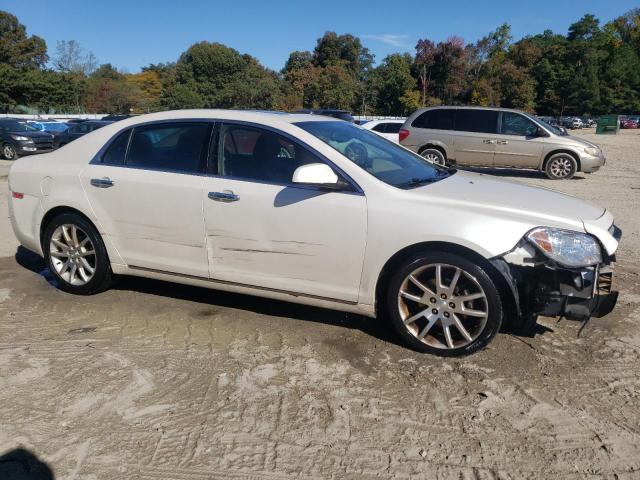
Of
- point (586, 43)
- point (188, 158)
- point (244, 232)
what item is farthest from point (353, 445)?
point (586, 43)

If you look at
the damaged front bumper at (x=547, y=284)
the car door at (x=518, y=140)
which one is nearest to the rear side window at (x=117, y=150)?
the damaged front bumper at (x=547, y=284)

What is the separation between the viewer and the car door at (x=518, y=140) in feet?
44.9

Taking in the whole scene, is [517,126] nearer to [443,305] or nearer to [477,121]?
[477,121]

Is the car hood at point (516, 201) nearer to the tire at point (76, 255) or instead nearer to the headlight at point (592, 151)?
the tire at point (76, 255)

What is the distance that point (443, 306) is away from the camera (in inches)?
140

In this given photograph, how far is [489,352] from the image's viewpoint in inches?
146

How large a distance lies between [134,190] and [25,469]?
2336 mm

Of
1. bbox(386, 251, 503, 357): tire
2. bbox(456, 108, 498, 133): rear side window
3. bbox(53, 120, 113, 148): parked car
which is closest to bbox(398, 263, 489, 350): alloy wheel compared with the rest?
bbox(386, 251, 503, 357): tire

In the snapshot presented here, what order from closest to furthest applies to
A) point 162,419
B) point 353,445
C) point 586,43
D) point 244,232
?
point 353,445 → point 162,419 → point 244,232 → point 586,43

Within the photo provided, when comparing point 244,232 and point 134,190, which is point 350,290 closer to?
point 244,232

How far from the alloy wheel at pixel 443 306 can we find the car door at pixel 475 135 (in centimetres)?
1111

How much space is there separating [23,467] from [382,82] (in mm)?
76441

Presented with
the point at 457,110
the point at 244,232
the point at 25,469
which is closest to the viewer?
the point at 25,469

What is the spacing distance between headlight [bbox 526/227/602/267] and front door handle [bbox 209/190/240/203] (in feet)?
6.73
